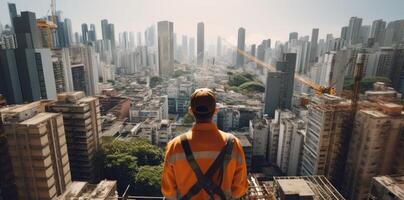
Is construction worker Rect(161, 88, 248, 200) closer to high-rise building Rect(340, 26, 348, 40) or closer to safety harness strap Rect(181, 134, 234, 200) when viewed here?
safety harness strap Rect(181, 134, 234, 200)

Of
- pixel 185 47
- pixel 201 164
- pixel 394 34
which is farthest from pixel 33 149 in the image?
pixel 185 47

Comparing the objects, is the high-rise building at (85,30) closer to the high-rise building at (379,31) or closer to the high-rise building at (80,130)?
the high-rise building at (80,130)

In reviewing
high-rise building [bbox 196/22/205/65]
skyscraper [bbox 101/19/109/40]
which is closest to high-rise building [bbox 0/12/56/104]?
high-rise building [bbox 196/22/205/65]

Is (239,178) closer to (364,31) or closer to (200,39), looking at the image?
(364,31)

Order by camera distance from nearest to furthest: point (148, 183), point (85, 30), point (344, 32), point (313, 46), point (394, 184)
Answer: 1. point (394, 184)
2. point (148, 183)
3. point (313, 46)
4. point (344, 32)
5. point (85, 30)

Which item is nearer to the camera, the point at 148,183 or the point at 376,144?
the point at 376,144
